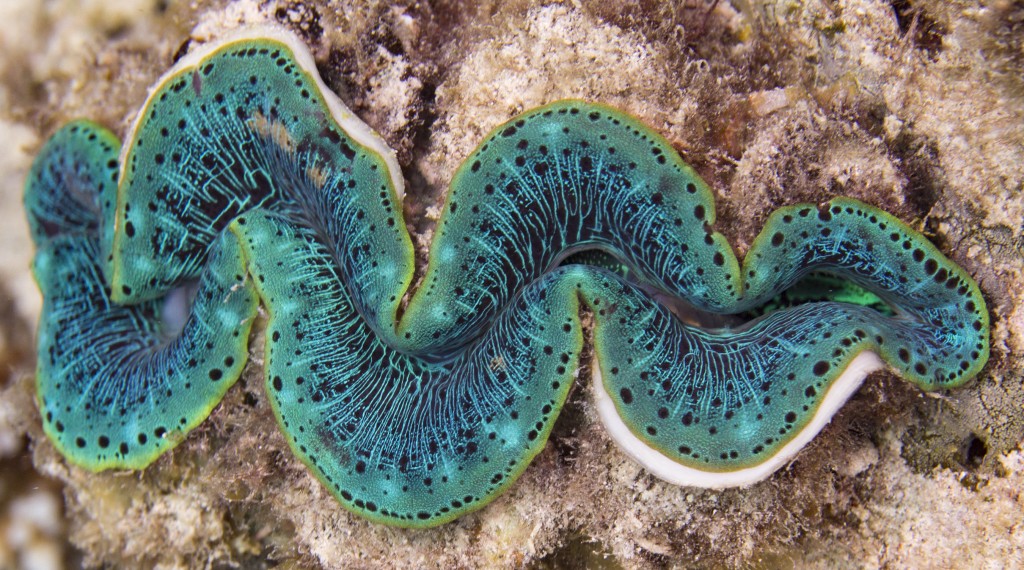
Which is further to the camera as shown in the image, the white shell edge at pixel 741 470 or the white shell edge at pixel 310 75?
the white shell edge at pixel 310 75

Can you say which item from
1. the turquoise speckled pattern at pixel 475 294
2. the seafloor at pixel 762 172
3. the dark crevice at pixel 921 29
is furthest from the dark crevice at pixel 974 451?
the dark crevice at pixel 921 29

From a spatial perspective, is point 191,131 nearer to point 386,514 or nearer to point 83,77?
point 83,77

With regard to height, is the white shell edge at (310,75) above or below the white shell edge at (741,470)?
above

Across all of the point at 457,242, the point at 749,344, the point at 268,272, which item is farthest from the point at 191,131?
the point at 749,344

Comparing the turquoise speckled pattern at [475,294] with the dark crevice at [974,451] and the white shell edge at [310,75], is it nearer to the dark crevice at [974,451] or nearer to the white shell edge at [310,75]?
the white shell edge at [310,75]

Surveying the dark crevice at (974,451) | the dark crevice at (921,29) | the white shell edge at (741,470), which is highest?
the dark crevice at (921,29)

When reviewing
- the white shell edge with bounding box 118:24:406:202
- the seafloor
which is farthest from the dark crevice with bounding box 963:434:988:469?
the white shell edge with bounding box 118:24:406:202

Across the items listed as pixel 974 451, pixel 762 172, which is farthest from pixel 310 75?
pixel 974 451
